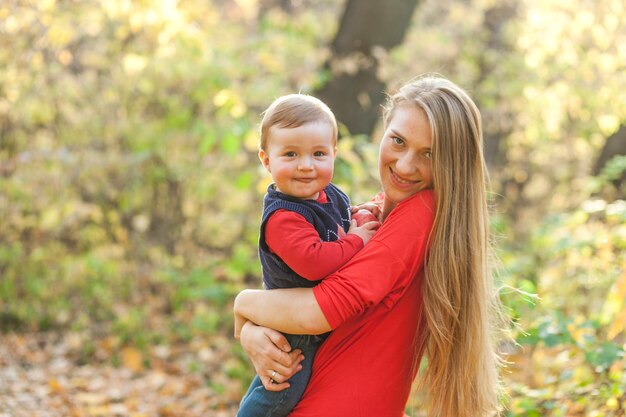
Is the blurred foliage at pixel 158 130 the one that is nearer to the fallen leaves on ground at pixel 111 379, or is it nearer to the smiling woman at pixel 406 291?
the fallen leaves on ground at pixel 111 379

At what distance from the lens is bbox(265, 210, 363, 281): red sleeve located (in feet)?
7.51

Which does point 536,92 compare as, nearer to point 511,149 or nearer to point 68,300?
point 511,149

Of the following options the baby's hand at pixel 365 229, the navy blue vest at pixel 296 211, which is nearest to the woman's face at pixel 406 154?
the baby's hand at pixel 365 229

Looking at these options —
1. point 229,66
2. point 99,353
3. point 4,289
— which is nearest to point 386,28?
point 229,66

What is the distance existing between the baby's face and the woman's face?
19cm

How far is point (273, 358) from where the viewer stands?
237 cm

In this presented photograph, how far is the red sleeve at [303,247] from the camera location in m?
2.29

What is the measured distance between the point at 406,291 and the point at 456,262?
0.17m

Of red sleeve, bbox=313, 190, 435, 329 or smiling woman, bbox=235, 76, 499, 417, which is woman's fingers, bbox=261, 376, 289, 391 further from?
red sleeve, bbox=313, 190, 435, 329

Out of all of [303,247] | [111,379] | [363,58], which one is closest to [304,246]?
[303,247]

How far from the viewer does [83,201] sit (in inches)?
304

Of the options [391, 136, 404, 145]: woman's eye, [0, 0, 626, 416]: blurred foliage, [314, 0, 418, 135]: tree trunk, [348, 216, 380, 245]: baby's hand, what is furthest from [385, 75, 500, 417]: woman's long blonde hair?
[314, 0, 418, 135]: tree trunk

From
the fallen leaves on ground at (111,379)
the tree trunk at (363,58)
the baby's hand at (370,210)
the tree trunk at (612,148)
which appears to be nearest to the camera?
the baby's hand at (370,210)

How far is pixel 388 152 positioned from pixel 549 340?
143 centimetres
